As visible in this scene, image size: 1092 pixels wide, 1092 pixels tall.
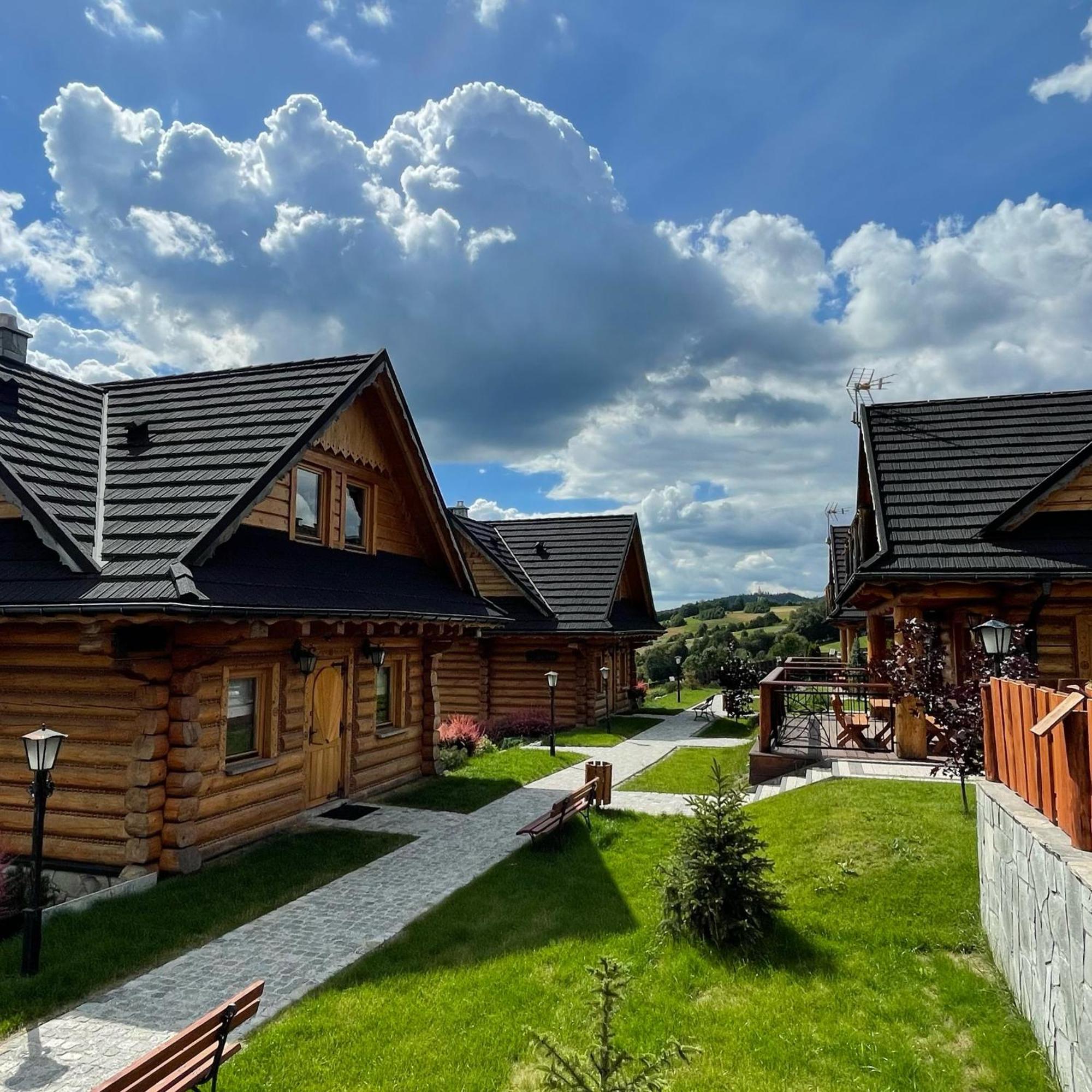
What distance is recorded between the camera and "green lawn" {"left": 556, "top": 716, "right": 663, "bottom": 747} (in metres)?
20.9

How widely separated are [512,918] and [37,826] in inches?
174

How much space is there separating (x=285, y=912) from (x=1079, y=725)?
24.0ft

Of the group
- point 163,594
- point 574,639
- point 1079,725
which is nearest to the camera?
point 1079,725

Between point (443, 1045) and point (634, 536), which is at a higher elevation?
point (634, 536)

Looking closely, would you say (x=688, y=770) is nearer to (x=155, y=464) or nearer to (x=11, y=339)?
(x=155, y=464)

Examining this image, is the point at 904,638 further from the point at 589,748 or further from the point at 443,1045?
the point at 589,748

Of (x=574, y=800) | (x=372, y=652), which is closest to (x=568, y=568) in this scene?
(x=372, y=652)

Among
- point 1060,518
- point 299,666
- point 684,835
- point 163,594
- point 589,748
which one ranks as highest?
point 1060,518

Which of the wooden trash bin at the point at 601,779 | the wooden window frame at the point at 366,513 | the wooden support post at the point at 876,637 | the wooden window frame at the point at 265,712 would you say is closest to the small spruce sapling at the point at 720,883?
the wooden trash bin at the point at 601,779

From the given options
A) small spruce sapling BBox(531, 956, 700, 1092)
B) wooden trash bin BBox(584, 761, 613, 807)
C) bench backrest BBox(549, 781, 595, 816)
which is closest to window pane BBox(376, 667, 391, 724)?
wooden trash bin BBox(584, 761, 613, 807)

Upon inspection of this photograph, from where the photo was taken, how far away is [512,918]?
7.80m

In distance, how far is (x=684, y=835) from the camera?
729cm

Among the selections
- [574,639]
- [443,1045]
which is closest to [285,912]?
[443,1045]

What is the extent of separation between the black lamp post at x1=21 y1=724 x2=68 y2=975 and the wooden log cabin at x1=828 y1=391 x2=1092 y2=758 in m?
11.4
